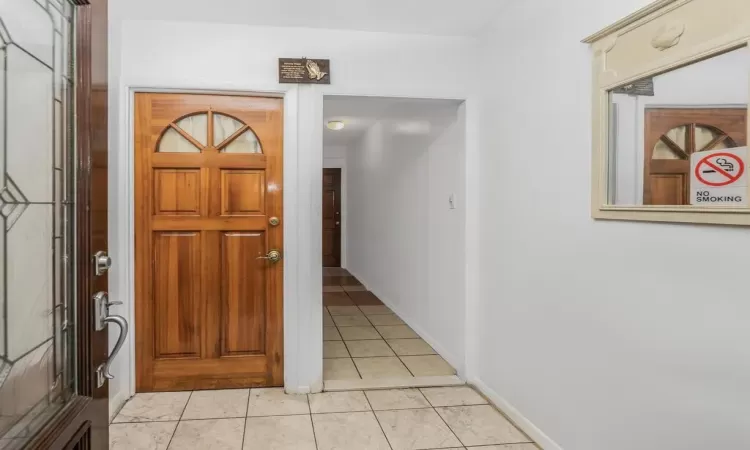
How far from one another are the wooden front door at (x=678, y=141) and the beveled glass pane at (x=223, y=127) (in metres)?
2.28

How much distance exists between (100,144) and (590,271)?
1776 millimetres

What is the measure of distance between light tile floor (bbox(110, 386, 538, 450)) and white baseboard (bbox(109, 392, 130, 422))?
0.04 meters

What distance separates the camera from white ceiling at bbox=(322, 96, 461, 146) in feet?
10.2

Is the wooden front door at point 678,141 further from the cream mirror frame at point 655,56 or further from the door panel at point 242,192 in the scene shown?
the door panel at point 242,192

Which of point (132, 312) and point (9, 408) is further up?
point (9, 408)

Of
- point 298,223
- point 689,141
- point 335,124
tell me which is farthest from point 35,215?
point 335,124

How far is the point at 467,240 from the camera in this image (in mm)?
3041

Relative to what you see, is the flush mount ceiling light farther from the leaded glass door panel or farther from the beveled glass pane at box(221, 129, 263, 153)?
the leaded glass door panel

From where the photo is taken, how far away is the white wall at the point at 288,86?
9.00 ft

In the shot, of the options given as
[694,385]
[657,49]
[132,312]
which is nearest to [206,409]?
[132,312]

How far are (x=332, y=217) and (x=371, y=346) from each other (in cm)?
500

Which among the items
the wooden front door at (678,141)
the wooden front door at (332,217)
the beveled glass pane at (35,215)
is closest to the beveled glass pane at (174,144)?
the beveled glass pane at (35,215)

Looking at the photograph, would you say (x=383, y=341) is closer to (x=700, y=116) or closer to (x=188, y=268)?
(x=188, y=268)

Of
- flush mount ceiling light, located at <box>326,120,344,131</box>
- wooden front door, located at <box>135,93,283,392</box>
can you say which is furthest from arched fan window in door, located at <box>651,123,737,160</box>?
flush mount ceiling light, located at <box>326,120,344,131</box>
